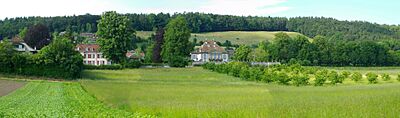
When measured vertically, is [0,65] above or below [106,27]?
below

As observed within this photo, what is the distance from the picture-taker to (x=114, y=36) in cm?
9950

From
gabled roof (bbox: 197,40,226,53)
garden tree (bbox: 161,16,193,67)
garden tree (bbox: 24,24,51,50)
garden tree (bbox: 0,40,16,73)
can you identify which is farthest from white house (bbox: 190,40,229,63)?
garden tree (bbox: 0,40,16,73)

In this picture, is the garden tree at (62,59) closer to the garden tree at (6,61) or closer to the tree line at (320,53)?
the garden tree at (6,61)

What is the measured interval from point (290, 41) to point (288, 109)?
5336 inches

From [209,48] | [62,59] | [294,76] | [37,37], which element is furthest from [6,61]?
[209,48]

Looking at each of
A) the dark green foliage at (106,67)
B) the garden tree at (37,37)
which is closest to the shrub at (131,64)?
the dark green foliage at (106,67)

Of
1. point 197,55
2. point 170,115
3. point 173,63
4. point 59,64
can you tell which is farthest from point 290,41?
point 170,115

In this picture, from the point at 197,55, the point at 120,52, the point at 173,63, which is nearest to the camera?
the point at 120,52

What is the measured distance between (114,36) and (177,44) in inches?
686

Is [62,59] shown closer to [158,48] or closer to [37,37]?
[158,48]

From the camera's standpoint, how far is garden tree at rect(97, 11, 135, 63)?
9931 centimetres

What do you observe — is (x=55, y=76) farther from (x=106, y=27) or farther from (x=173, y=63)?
(x=173, y=63)

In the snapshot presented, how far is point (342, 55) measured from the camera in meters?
146

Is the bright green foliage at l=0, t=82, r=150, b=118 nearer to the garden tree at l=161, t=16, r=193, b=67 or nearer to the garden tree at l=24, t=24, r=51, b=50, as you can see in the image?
the garden tree at l=161, t=16, r=193, b=67
